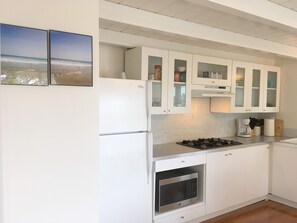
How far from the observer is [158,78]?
295cm

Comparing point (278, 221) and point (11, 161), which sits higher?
point (11, 161)

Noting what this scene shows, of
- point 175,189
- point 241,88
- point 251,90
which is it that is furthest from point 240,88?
point 175,189

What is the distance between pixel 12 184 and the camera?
4.64ft

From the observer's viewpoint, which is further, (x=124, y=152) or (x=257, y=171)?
(x=257, y=171)

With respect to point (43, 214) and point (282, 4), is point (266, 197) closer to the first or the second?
point (282, 4)

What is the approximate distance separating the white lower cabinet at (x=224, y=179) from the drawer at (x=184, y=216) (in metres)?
0.12

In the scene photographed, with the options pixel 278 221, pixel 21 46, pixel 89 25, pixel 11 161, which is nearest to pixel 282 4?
pixel 89 25

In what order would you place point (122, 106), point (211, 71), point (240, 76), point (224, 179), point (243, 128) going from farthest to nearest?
point (243, 128)
point (240, 76)
point (211, 71)
point (224, 179)
point (122, 106)

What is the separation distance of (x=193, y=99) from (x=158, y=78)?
91 centimetres

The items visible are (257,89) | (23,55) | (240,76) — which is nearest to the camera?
(23,55)

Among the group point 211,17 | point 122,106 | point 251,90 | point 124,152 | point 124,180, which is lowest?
point 124,180

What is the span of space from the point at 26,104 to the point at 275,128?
4.03 metres

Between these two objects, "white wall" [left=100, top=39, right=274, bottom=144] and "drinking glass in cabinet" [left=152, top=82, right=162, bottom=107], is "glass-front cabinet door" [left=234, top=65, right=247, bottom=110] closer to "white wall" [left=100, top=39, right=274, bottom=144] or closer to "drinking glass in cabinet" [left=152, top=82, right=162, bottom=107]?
"white wall" [left=100, top=39, right=274, bottom=144]

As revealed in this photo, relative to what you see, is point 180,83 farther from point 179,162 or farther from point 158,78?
point 179,162
